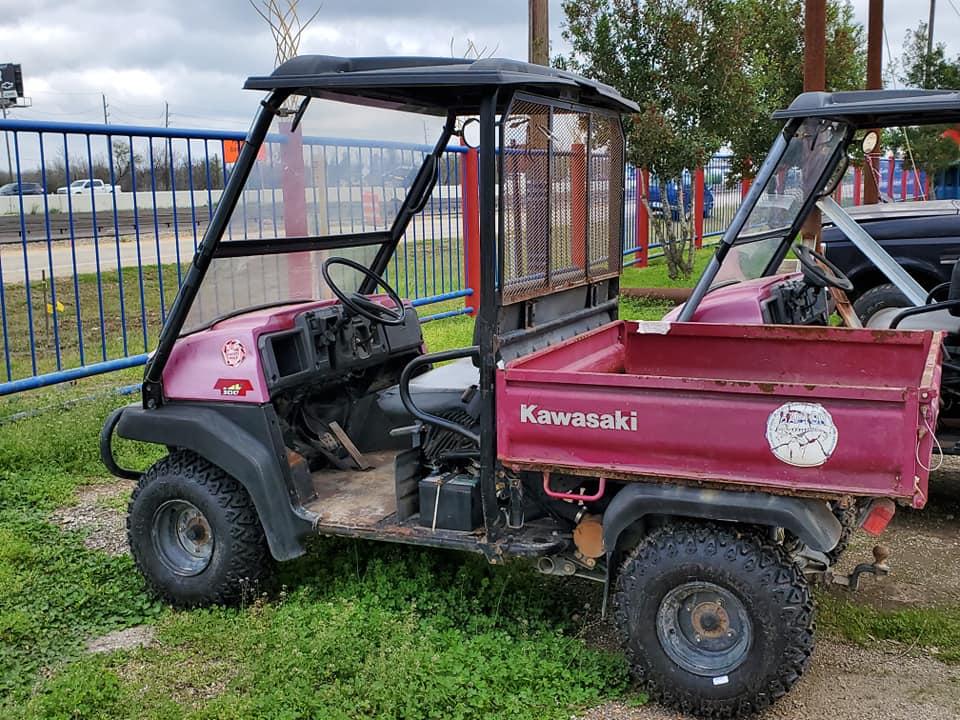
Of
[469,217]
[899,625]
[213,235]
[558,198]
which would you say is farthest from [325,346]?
[469,217]

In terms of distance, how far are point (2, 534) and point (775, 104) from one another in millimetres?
15163

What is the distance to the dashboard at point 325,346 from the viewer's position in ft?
13.8

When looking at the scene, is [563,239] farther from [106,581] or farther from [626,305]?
[626,305]

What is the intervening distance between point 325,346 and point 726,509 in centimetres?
196

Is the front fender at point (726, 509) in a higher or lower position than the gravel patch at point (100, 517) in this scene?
higher

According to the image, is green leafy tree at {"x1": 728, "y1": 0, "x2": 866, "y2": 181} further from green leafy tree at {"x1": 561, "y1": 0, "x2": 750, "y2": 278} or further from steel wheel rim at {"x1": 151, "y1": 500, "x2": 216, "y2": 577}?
steel wheel rim at {"x1": 151, "y1": 500, "x2": 216, "y2": 577}

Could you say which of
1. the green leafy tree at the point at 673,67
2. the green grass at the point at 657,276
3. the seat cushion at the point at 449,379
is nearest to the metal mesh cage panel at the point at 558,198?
the seat cushion at the point at 449,379

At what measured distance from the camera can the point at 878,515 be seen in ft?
10.6

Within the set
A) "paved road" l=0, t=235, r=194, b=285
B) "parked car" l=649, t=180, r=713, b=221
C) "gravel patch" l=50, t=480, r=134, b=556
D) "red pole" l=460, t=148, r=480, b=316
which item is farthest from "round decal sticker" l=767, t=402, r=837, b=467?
"parked car" l=649, t=180, r=713, b=221

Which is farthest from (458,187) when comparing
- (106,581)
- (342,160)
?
(106,581)

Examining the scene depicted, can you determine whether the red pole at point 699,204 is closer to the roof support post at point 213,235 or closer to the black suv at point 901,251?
the black suv at point 901,251

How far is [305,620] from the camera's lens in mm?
3887

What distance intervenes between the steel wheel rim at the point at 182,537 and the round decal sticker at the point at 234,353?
0.61 metres

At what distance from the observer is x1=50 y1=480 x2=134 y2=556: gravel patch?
503 cm
